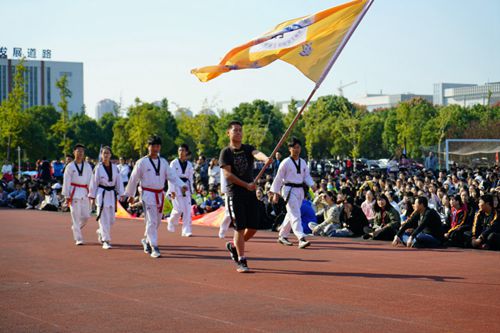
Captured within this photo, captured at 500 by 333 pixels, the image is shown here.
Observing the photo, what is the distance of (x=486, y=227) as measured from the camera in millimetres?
13344

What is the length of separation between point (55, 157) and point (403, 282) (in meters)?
59.8

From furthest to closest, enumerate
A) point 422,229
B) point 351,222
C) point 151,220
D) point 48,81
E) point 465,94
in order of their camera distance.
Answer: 1. point 465,94
2. point 48,81
3. point 351,222
4. point 422,229
5. point 151,220

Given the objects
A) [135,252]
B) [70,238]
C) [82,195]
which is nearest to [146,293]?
[135,252]

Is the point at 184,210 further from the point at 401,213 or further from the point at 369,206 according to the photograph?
the point at 401,213

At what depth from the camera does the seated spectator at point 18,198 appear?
1115 inches

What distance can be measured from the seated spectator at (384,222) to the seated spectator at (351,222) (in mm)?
406

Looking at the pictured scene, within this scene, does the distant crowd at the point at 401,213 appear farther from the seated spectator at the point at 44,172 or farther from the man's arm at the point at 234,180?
the seated spectator at the point at 44,172

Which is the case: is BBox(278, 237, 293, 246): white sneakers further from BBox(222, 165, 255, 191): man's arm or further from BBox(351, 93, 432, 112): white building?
BBox(351, 93, 432, 112): white building

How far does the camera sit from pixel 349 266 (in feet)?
35.9

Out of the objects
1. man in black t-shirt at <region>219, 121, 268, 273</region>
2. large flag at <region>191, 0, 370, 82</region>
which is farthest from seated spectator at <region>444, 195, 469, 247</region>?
man in black t-shirt at <region>219, 121, 268, 273</region>

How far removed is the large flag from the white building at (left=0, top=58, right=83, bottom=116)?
114 metres

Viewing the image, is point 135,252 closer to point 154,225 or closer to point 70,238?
point 154,225

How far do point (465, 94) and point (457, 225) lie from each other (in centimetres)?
15609

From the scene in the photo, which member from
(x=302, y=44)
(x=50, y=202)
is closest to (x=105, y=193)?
(x=302, y=44)
